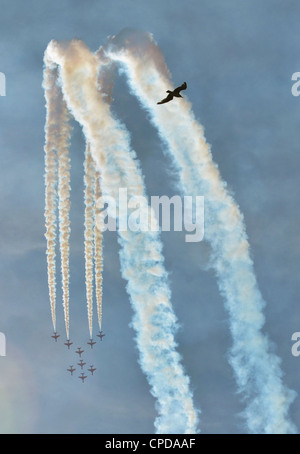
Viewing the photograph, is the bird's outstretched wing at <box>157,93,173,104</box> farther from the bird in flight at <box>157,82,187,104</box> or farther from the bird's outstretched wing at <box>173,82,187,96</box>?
the bird's outstretched wing at <box>173,82,187,96</box>

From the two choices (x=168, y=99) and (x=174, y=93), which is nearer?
(x=174, y=93)

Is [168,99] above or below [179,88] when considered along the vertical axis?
below

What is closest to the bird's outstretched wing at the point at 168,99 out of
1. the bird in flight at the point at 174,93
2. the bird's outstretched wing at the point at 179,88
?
the bird in flight at the point at 174,93

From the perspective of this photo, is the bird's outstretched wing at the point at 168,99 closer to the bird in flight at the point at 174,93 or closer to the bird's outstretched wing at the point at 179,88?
the bird in flight at the point at 174,93

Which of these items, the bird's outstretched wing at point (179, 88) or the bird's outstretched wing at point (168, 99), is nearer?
the bird's outstretched wing at point (179, 88)

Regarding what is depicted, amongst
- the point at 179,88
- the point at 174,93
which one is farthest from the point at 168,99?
the point at 179,88

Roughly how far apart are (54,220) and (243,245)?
2549 cm

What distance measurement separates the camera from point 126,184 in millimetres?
93500

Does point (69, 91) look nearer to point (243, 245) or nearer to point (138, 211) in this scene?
point (138, 211)

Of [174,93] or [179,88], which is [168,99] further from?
[179,88]
